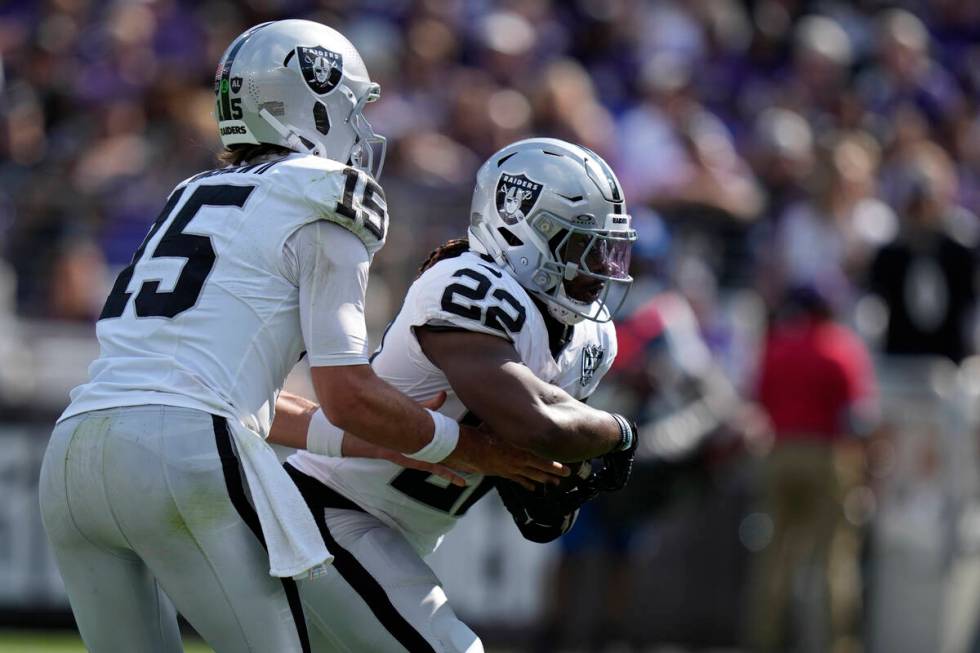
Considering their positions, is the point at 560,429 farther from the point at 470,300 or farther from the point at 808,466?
the point at 808,466

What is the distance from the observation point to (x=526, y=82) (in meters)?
10.4

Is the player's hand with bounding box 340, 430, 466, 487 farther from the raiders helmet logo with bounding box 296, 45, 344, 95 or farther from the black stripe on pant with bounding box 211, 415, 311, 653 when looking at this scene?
the raiders helmet logo with bounding box 296, 45, 344, 95

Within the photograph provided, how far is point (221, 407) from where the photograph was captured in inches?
136

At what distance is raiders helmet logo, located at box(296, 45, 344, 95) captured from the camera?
3.77 m

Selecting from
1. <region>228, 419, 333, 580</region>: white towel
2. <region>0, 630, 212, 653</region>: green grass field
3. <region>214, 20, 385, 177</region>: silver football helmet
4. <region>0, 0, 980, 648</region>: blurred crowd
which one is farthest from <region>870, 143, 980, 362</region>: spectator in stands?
<region>228, 419, 333, 580</region>: white towel

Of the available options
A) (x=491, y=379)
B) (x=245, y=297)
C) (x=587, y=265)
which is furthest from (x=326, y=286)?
(x=587, y=265)

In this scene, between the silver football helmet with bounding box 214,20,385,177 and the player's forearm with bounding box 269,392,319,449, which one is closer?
the silver football helmet with bounding box 214,20,385,177

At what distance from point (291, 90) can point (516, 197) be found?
2.27 feet

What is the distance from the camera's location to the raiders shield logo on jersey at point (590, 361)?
4.25 m

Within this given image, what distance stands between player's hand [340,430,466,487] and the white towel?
43 centimetres

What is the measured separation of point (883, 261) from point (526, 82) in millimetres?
2875

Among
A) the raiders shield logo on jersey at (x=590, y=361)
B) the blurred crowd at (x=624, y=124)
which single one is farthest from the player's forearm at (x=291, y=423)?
the blurred crowd at (x=624, y=124)

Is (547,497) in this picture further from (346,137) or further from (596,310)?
(346,137)

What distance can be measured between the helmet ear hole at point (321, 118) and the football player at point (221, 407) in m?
0.05
